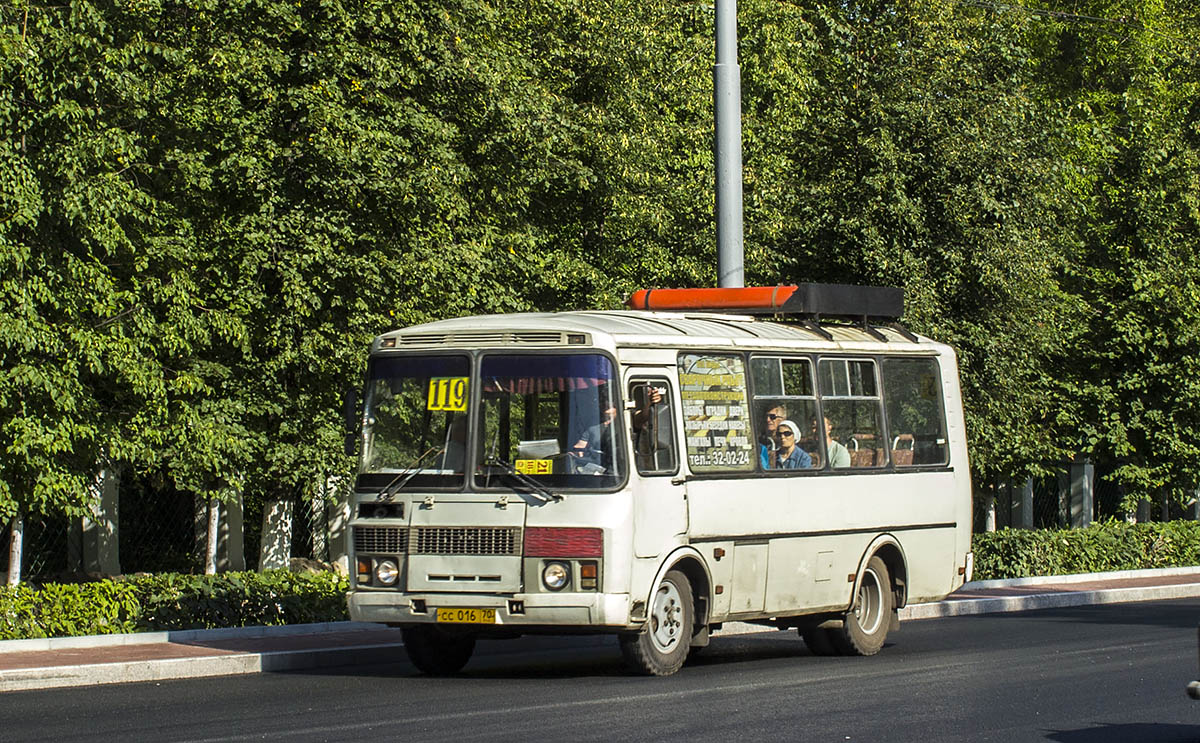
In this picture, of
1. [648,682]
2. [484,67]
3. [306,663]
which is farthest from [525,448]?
[484,67]

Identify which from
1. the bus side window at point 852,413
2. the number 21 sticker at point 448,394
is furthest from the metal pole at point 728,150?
the number 21 sticker at point 448,394

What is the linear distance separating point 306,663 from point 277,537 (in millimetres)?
11748

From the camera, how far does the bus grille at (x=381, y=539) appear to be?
47.2 feet

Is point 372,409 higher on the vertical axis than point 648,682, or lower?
higher

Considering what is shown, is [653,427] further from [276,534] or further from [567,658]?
[276,534]

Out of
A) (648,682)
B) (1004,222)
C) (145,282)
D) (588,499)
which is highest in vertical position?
(1004,222)

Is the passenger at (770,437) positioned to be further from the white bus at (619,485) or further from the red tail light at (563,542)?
the red tail light at (563,542)

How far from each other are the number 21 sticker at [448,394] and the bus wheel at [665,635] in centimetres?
215

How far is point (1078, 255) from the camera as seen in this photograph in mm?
35188

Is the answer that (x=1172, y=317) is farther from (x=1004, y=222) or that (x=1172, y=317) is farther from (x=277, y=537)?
(x=277, y=537)

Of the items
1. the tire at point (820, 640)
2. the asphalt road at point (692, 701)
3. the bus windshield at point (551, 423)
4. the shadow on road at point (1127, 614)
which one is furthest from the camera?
the shadow on road at point (1127, 614)

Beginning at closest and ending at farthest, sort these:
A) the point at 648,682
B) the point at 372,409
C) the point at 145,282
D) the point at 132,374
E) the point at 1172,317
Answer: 1. the point at 648,682
2. the point at 372,409
3. the point at 132,374
4. the point at 145,282
5. the point at 1172,317

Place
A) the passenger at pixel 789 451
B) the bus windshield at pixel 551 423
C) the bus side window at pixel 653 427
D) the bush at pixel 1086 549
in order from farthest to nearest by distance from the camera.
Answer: the bush at pixel 1086 549 → the passenger at pixel 789 451 → the bus side window at pixel 653 427 → the bus windshield at pixel 551 423

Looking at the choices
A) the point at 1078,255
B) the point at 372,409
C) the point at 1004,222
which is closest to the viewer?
the point at 372,409
